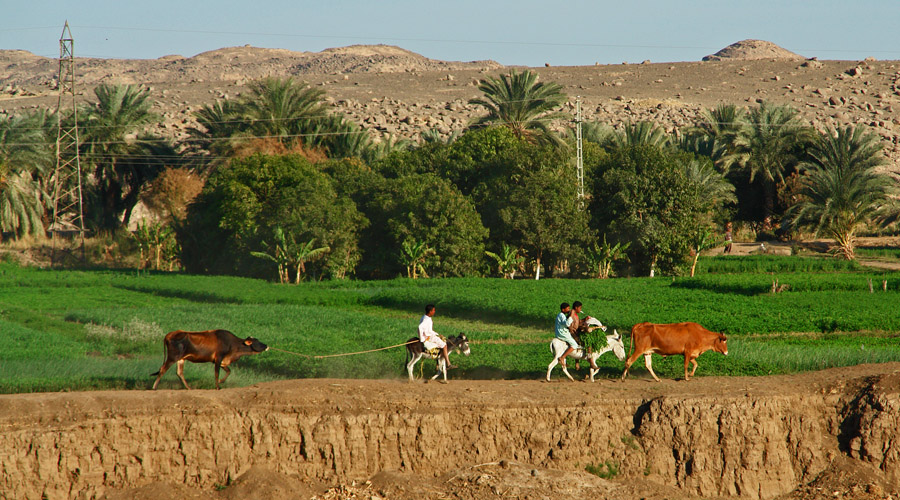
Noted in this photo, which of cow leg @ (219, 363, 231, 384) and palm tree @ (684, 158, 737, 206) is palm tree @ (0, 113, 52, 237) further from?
palm tree @ (684, 158, 737, 206)

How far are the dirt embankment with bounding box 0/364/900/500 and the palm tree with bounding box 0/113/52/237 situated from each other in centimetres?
3963

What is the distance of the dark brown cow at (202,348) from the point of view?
53.2 ft

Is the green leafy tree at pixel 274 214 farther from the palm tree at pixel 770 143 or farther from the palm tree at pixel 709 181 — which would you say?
the palm tree at pixel 770 143

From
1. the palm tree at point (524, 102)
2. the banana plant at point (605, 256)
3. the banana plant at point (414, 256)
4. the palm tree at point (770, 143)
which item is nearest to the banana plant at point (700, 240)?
the banana plant at point (605, 256)

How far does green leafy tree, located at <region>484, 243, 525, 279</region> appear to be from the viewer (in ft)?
138

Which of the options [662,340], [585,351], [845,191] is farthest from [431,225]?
[662,340]

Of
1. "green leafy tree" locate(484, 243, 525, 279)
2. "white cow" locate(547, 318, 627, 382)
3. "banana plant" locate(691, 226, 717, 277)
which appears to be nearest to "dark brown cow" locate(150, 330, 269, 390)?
"white cow" locate(547, 318, 627, 382)

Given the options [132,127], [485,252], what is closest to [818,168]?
[485,252]

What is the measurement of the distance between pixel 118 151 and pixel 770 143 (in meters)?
43.4

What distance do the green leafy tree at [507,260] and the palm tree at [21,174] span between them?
28382 mm

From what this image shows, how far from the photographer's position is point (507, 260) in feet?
138

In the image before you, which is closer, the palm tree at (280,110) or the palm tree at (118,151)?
the palm tree at (280,110)

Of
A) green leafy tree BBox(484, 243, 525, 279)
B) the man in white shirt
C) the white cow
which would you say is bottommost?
green leafy tree BBox(484, 243, 525, 279)

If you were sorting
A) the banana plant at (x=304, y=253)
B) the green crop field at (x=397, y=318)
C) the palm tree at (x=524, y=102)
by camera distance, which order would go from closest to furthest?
the green crop field at (x=397, y=318), the banana plant at (x=304, y=253), the palm tree at (x=524, y=102)
